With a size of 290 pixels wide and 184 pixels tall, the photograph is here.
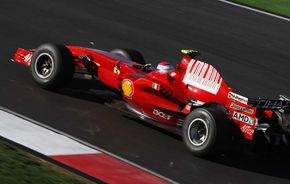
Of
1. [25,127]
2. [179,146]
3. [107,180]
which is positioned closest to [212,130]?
[179,146]

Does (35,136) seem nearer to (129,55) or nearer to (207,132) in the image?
(207,132)

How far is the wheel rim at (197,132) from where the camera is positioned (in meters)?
10.3

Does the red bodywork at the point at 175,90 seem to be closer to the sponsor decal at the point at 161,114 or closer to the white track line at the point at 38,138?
the sponsor decal at the point at 161,114

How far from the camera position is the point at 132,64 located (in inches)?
470

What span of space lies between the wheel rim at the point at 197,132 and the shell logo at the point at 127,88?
4.47 feet

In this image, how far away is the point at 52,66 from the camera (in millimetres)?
11672

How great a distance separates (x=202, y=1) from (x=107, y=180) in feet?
42.3

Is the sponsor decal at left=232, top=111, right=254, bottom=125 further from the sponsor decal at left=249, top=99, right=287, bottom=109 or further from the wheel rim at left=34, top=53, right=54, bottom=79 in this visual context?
the wheel rim at left=34, top=53, right=54, bottom=79

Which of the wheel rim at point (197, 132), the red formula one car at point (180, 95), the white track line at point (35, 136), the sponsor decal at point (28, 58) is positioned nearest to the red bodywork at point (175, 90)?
the red formula one car at point (180, 95)

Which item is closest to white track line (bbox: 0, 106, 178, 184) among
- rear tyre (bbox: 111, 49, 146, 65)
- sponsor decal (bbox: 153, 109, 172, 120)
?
sponsor decal (bbox: 153, 109, 172, 120)

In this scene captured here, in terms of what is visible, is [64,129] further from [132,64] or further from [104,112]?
[132,64]

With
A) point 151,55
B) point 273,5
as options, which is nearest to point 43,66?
point 151,55

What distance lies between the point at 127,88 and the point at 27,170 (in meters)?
3.65

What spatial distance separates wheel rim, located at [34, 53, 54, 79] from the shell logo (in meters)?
1.29
